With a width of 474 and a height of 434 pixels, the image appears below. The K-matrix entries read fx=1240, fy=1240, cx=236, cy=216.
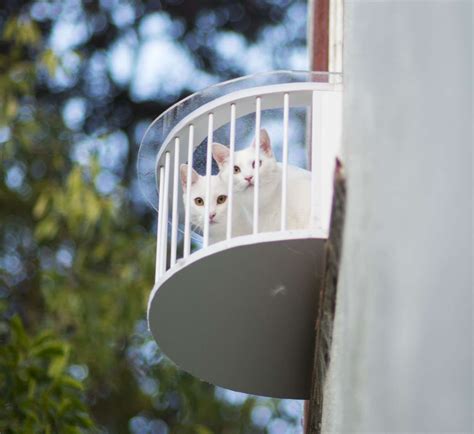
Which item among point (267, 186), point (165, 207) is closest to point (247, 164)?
point (267, 186)

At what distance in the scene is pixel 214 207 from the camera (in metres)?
6.47

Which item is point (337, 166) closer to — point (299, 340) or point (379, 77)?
point (379, 77)

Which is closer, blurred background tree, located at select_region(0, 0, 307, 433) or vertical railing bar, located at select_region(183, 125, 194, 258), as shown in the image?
vertical railing bar, located at select_region(183, 125, 194, 258)

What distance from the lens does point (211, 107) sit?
6.19 m

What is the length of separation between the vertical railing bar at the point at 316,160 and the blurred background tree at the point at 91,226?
148 inches

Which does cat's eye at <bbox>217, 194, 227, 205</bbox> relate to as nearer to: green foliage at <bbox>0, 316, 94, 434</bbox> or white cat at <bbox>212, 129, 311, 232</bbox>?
white cat at <bbox>212, 129, 311, 232</bbox>

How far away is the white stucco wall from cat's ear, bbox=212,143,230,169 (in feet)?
5.43

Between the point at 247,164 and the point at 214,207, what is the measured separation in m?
0.30

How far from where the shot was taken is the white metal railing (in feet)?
18.8

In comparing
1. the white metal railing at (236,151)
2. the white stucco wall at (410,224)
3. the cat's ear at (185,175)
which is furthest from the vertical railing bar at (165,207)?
the white stucco wall at (410,224)

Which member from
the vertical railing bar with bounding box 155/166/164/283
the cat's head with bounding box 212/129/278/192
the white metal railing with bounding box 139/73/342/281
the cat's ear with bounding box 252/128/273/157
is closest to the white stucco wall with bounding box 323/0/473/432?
the white metal railing with bounding box 139/73/342/281

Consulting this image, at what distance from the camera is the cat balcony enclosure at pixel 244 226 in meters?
5.65

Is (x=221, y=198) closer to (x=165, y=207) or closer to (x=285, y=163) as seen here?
(x=165, y=207)

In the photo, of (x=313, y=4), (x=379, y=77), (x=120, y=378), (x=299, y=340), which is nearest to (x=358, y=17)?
(x=379, y=77)
